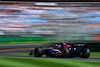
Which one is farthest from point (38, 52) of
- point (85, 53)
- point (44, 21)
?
point (44, 21)

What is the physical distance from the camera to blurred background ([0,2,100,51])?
1391 cm

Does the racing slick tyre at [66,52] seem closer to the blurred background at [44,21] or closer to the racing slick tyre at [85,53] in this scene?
the racing slick tyre at [85,53]

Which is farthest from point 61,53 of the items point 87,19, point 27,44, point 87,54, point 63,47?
point 87,19

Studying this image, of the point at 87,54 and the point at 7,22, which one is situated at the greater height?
the point at 7,22

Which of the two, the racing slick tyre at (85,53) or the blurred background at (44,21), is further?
the blurred background at (44,21)

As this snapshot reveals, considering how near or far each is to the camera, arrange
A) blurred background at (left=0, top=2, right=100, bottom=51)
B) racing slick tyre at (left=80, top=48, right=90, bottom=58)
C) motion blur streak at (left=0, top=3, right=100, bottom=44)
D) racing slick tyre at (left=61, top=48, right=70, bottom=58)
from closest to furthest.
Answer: racing slick tyre at (left=61, top=48, right=70, bottom=58) < racing slick tyre at (left=80, top=48, right=90, bottom=58) < blurred background at (left=0, top=2, right=100, bottom=51) < motion blur streak at (left=0, top=3, right=100, bottom=44)

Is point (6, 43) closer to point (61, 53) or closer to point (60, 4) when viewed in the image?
point (60, 4)

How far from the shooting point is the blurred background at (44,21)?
13.9m

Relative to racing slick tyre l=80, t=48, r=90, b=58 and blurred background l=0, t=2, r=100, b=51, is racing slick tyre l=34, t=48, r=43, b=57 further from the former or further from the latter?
blurred background l=0, t=2, r=100, b=51

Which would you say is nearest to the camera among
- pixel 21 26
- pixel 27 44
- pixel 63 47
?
pixel 63 47

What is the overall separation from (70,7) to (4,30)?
14.7 feet

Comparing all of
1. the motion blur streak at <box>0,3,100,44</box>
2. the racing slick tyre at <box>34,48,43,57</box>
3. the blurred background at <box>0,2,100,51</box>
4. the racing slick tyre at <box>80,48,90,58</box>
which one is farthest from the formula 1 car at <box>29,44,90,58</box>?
the motion blur streak at <box>0,3,100,44</box>

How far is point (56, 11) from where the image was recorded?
15.2 m

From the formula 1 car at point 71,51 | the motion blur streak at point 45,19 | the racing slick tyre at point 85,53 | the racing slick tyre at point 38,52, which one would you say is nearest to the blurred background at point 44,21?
the motion blur streak at point 45,19
